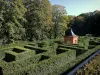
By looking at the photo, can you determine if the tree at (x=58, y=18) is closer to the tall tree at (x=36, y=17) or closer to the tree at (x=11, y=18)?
the tall tree at (x=36, y=17)

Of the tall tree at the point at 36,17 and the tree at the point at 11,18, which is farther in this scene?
the tall tree at the point at 36,17

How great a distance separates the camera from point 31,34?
1236 inches

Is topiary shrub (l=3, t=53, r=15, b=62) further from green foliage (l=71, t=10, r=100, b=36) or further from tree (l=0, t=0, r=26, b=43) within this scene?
green foliage (l=71, t=10, r=100, b=36)

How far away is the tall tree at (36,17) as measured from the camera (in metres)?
30.1

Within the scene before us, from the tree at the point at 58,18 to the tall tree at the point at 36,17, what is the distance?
22.2 ft

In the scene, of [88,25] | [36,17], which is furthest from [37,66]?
[88,25]

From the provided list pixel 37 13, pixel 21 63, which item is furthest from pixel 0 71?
pixel 37 13

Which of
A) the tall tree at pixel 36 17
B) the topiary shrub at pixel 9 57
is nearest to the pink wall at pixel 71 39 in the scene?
the tall tree at pixel 36 17

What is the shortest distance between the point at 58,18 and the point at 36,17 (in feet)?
33.1

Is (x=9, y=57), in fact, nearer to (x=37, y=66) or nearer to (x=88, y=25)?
(x=37, y=66)

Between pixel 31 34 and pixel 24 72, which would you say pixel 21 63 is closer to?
pixel 24 72

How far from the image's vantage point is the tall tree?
98.7ft

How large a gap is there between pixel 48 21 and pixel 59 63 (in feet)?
65.0

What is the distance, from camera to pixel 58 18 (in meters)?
38.6
